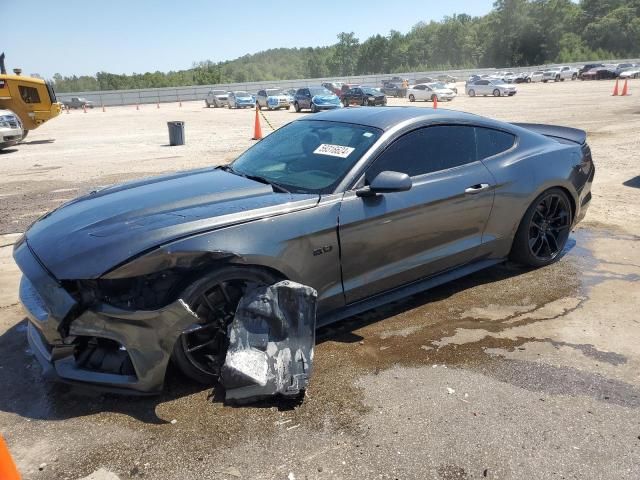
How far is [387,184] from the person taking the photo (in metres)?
3.35

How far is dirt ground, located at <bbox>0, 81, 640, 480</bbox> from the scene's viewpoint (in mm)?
2428

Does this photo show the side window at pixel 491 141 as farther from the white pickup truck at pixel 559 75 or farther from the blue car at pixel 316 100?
the white pickup truck at pixel 559 75

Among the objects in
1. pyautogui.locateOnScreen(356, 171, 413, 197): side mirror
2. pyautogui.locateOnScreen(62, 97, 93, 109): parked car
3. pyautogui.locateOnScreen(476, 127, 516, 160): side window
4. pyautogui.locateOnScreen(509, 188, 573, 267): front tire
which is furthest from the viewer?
pyautogui.locateOnScreen(62, 97, 93, 109): parked car

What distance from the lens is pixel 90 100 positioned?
64.0 metres

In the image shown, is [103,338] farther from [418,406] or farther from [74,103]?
[74,103]

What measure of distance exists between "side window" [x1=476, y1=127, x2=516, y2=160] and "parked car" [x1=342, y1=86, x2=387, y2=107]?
28.6m

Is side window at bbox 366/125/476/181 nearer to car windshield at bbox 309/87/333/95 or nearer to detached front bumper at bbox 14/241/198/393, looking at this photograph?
detached front bumper at bbox 14/241/198/393

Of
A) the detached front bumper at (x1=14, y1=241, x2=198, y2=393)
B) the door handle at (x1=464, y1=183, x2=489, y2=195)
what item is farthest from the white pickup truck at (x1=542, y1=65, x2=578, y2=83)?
the detached front bumper at (x1=14, y1=241, x2=198, y2=393)

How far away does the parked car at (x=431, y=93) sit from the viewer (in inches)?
1459

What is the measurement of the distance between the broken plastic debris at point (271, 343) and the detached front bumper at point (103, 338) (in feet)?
1.02

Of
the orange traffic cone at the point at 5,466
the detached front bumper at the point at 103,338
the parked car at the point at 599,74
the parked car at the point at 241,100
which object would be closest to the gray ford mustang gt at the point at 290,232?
the detached front bumper at the point at 103,338

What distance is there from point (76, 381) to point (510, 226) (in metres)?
3.42

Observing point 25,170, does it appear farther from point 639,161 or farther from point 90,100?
point 90,100

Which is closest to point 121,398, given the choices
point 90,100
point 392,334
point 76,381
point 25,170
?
point 76,381
